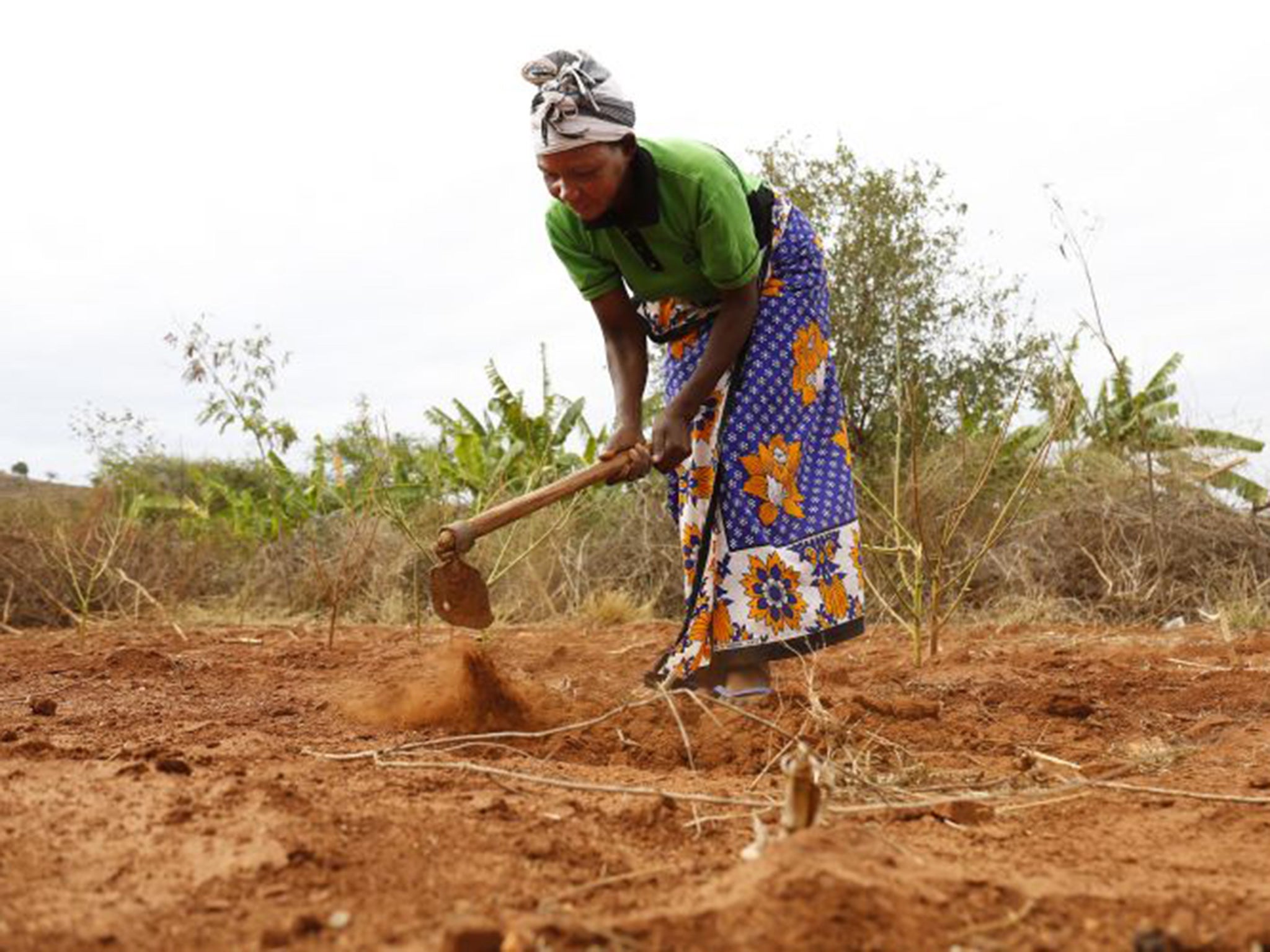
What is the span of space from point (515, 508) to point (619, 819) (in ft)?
3.86

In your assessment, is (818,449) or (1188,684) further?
A: (1188,684)

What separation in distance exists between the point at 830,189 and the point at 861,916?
31.3ft

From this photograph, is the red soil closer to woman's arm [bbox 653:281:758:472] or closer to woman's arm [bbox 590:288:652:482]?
woman's arm [bbox 653:281:758:472]

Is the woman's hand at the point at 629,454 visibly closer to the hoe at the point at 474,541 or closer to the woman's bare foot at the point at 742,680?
the hoe at the point at 474,541

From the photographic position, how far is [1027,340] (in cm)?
1044

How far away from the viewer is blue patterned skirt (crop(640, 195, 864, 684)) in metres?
3.47

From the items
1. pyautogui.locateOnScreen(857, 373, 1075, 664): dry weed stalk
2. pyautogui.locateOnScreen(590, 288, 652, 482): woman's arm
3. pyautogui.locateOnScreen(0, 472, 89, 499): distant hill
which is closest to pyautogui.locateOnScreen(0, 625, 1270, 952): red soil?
pyautogui.locateOnScreen(857, 373, 1075, 664): dry weed stalk

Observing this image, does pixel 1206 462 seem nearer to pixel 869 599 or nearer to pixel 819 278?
pixel 869 599

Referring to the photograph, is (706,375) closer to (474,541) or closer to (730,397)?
(730,397)

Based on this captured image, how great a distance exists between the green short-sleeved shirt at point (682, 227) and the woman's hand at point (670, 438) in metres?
0.36

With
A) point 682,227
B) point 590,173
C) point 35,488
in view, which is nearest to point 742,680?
point 682,227

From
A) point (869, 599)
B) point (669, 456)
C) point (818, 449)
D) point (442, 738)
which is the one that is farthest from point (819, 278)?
point (869, 599)

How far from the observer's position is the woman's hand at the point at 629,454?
337cm

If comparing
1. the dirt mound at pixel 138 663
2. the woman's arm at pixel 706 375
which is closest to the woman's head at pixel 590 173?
the woman's arm at pixel 706 375
